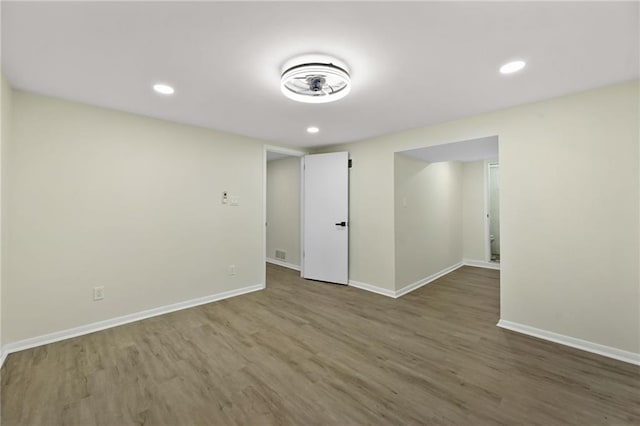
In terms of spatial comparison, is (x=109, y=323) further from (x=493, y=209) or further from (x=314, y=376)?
(x=493, y=209)

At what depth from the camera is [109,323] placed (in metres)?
2.79

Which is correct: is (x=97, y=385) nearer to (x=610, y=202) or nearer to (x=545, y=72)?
(x=545, y=72)

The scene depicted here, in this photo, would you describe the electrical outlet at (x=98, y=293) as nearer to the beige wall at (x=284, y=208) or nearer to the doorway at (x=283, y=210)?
the doorway at (x=283, y=210)

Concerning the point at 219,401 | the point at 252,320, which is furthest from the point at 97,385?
the point at 252,320

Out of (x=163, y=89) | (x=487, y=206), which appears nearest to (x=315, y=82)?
(x=163, y=89)

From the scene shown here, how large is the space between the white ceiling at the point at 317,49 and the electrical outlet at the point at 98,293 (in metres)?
1.87

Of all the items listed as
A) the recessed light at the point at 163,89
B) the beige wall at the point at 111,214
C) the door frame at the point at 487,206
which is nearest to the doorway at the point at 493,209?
the door frame at the point at 487,206

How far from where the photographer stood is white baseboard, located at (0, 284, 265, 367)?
234 centimetres

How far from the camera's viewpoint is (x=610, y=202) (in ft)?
7.47

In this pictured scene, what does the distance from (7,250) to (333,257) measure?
361 cm

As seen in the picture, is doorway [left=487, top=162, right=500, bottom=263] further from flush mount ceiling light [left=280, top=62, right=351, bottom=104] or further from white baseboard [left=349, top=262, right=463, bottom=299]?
flush mount ceiling light [left=280, top=62, right=351, bottom=104]

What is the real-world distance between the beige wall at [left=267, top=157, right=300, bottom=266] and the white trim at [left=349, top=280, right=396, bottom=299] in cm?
155

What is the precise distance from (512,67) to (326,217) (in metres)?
3.05

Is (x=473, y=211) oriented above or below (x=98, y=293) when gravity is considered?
above
